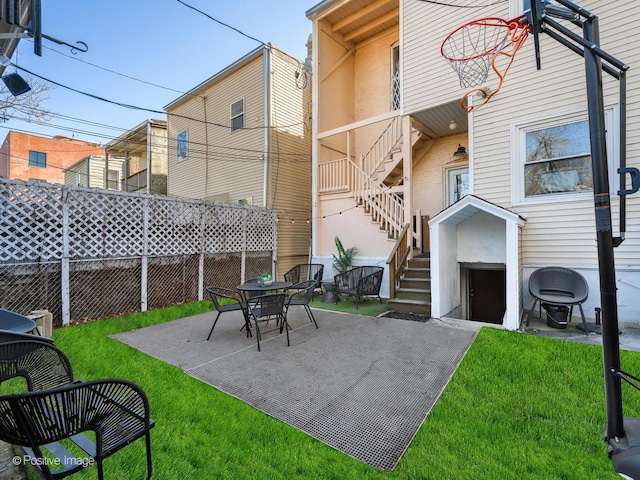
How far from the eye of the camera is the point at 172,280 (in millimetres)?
7090

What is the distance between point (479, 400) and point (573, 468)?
88cm

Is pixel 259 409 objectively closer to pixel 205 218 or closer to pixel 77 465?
pixel 77 465

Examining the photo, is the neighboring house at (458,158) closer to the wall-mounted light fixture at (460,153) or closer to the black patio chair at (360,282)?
the wall-mounted light fixture at (460,153)

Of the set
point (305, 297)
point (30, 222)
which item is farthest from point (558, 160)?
point (30, 222)

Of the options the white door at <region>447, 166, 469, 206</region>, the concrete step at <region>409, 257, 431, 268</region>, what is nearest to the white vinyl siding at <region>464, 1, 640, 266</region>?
the concrete step at <region>409, 257, 431, 268</region>

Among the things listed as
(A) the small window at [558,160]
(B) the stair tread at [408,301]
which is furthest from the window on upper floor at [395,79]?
(B) the stair tread at [408,301]

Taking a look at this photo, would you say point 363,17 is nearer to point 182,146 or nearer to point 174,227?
point 174,227

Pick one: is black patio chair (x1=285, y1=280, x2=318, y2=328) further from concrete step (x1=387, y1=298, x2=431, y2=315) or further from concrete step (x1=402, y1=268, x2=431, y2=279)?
concrete step (x1=402, y1=268, x2=431, y2=279)

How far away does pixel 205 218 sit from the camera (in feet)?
25.3

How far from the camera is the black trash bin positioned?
492cm

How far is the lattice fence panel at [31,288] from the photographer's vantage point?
4.93 metres

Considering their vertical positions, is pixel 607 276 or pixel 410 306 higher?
pixel 607 276

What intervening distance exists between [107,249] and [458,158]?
28.6ft

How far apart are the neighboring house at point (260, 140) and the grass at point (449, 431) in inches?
288
